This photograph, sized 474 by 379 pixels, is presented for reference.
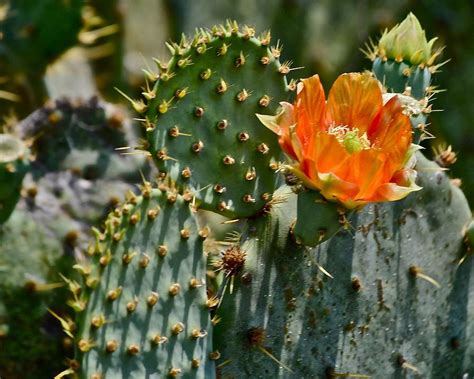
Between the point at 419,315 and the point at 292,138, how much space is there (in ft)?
1.87

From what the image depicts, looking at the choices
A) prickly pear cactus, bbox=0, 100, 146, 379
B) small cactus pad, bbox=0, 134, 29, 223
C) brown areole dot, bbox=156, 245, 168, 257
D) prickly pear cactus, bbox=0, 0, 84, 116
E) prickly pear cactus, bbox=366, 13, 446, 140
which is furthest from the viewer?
prickly pear cactus, bbox=0, 0, 84, 116

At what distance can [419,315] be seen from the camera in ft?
6.52

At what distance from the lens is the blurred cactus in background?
164 cm

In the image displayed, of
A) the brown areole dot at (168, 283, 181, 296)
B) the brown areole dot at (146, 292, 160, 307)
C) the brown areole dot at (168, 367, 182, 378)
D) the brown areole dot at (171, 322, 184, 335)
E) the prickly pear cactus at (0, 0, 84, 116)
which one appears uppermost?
the prickly pear cactus at (0, 0, 84, 116)

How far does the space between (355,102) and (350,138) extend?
0.11m

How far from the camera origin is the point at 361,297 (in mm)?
1876

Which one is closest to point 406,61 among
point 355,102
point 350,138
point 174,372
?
point 355,102

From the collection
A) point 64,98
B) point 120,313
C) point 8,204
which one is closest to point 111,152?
point 64,98

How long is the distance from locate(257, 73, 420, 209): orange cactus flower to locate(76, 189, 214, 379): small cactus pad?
0.24 m

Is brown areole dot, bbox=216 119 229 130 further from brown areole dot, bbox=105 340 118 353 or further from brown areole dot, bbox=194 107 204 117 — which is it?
brown areole dot, bbox=105 340 118 353

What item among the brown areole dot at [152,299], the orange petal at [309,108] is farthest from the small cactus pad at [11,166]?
the orange petal at [309,108]

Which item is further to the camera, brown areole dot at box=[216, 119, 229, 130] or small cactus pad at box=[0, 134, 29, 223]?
small cactus pad at box=[0, 134, 29, 223]

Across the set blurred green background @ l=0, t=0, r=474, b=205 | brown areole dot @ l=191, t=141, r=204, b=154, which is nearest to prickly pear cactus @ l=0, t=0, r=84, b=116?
blurred green background @ l=0, t=0, r=474, b=205

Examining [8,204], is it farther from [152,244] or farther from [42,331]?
[152,244]
